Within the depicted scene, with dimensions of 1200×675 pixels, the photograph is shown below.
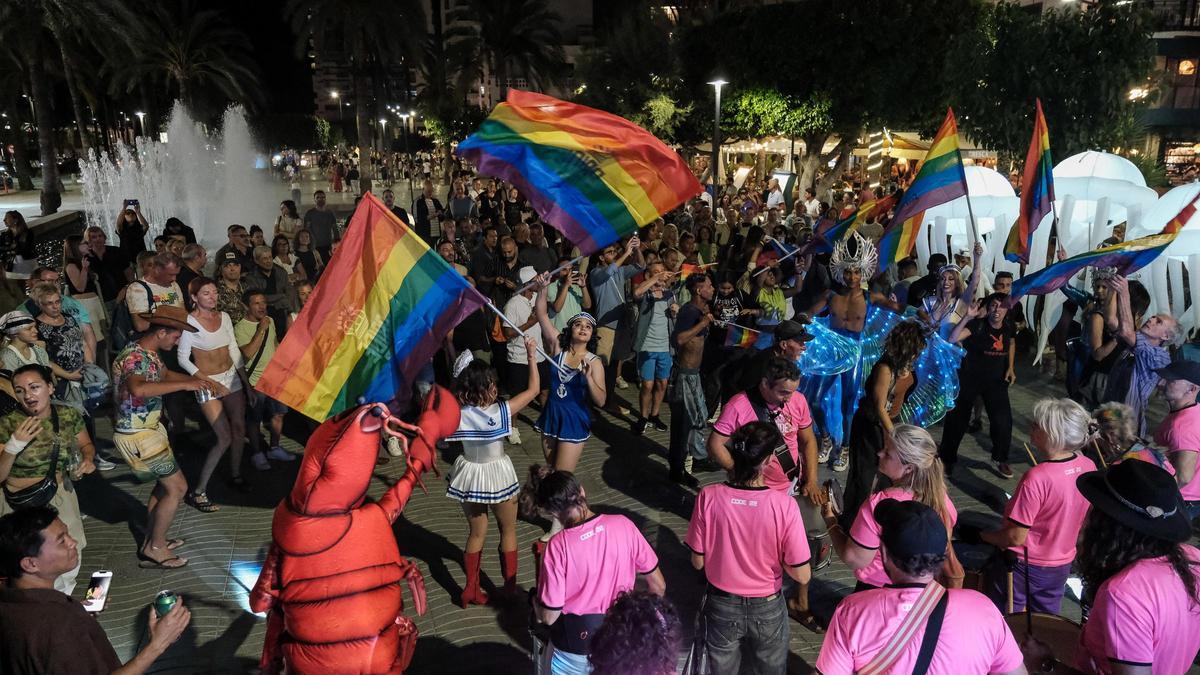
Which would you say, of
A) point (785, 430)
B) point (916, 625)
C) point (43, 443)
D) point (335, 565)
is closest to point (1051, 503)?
point (785, 430)

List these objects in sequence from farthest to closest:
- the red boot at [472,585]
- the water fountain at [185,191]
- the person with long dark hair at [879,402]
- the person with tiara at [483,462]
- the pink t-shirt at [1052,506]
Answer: the water fountain at [185,191] < the person with long dark hair at [879,402] < the red boot at [472,585] < the person with tiara at [483,462] < the pink t-shirt at [1052,506]

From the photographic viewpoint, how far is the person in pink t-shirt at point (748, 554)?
367 cm

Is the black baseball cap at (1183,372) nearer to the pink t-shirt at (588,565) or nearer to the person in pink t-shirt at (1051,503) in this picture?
the person in pink t-shirt at (1051,503)

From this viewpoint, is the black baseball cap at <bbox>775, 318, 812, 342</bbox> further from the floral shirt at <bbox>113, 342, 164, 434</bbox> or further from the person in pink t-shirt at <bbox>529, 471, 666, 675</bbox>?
the floral shirt at <bbox>113, 342, 164, 434</bbox>

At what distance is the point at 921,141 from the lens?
30.7 metres

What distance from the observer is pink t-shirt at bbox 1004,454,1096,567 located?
4031mm

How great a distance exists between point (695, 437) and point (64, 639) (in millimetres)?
5213

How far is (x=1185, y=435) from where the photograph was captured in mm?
4867

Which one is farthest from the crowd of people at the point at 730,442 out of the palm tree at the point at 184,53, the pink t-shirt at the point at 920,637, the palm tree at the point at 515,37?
the palm tree at the point at 515,37

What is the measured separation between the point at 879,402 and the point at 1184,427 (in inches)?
67.7

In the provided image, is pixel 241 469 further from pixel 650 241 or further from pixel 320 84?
pixel 320 84

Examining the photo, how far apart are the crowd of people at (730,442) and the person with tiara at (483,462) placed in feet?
0.06

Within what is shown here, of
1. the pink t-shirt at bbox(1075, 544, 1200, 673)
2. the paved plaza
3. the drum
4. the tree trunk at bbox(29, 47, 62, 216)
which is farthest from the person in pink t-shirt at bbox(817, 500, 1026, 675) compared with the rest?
the tree trunk at bbox(29, 47, 62, 216)

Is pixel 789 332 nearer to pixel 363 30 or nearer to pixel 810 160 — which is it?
pixel 810 160
